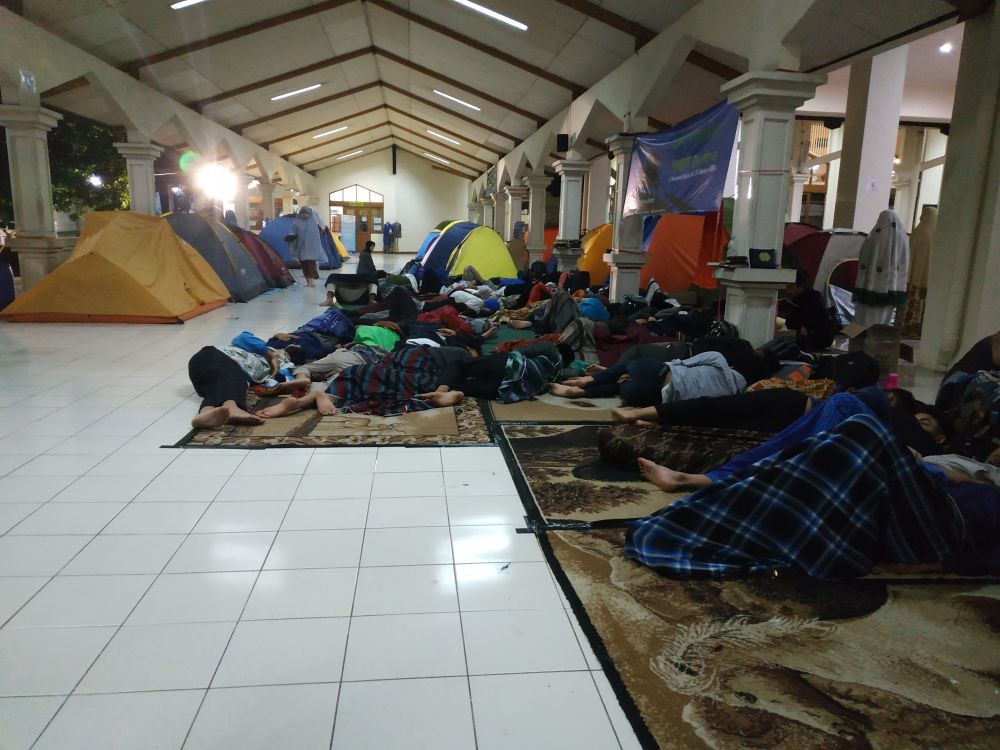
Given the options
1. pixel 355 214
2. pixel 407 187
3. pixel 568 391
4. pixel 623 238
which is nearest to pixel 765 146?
pixel 568 391

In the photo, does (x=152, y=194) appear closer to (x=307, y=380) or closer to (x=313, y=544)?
(x=307, y=380)

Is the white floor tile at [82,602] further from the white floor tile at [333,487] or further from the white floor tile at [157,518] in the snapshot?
the white floor tile at [333,487]

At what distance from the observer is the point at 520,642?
5.75 ft

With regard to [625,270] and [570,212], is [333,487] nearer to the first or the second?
[625,270]

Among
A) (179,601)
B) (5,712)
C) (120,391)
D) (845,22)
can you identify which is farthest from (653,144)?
(5,712)

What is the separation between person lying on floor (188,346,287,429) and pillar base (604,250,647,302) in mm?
4670

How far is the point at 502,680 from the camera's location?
1609mm

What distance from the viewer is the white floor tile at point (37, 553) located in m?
2.07

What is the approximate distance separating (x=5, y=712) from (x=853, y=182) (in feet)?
28.2

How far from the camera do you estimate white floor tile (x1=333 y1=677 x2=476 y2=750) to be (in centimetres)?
141

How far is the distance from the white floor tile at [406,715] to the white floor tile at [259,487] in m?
1.24

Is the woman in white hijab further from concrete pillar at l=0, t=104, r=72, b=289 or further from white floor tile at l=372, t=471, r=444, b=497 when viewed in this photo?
concrete pillar at l=0, t=104, r=72, b=289

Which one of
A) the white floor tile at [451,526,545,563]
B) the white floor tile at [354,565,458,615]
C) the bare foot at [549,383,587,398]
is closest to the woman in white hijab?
the bare foot at [549,383,587,398]

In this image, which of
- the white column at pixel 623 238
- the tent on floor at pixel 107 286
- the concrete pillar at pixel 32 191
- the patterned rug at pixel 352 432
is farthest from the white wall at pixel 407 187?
the patterned rug at pixel 352 432
